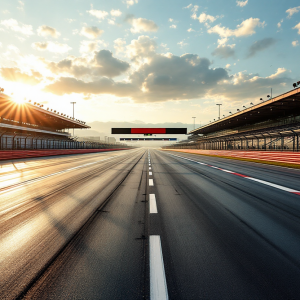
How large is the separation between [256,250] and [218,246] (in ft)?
1.49

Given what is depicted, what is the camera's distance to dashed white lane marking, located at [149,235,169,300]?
1.82 m

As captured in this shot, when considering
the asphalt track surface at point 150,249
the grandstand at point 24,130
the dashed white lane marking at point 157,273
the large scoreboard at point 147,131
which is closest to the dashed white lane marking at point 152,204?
the asphalt track surface at point 150,249

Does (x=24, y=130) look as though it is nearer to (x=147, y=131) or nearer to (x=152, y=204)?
(x=147, y=131)

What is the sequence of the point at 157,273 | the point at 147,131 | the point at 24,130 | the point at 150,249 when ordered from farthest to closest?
1. the point at 147,131
2. the point at 24,130
3. the point at 150,249
4. the point at 157,273

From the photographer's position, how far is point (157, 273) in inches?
83.8

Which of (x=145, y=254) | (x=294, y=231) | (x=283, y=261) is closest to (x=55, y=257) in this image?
(x=145, y=254)

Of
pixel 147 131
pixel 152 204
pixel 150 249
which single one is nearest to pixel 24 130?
pixel 147 131

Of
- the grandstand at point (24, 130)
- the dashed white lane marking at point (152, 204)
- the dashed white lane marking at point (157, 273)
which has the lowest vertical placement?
the dashed white lane marking at point (152, 204)

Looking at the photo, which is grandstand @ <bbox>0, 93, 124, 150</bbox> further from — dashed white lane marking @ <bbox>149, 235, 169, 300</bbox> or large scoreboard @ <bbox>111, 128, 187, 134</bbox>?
dashed white lane marking @ <bbox>149, 235, 169, 300</bbox>

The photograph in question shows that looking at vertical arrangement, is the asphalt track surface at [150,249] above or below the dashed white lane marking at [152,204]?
above

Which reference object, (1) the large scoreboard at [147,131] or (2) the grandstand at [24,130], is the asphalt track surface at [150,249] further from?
(1) the large scoreboard at [147,131]

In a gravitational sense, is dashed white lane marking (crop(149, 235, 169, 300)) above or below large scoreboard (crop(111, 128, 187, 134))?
below

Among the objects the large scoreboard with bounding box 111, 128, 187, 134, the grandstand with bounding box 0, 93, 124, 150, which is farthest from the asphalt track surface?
the large scoreboard with bounding box 111, 128, 187, 134

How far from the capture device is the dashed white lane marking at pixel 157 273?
182 cm
